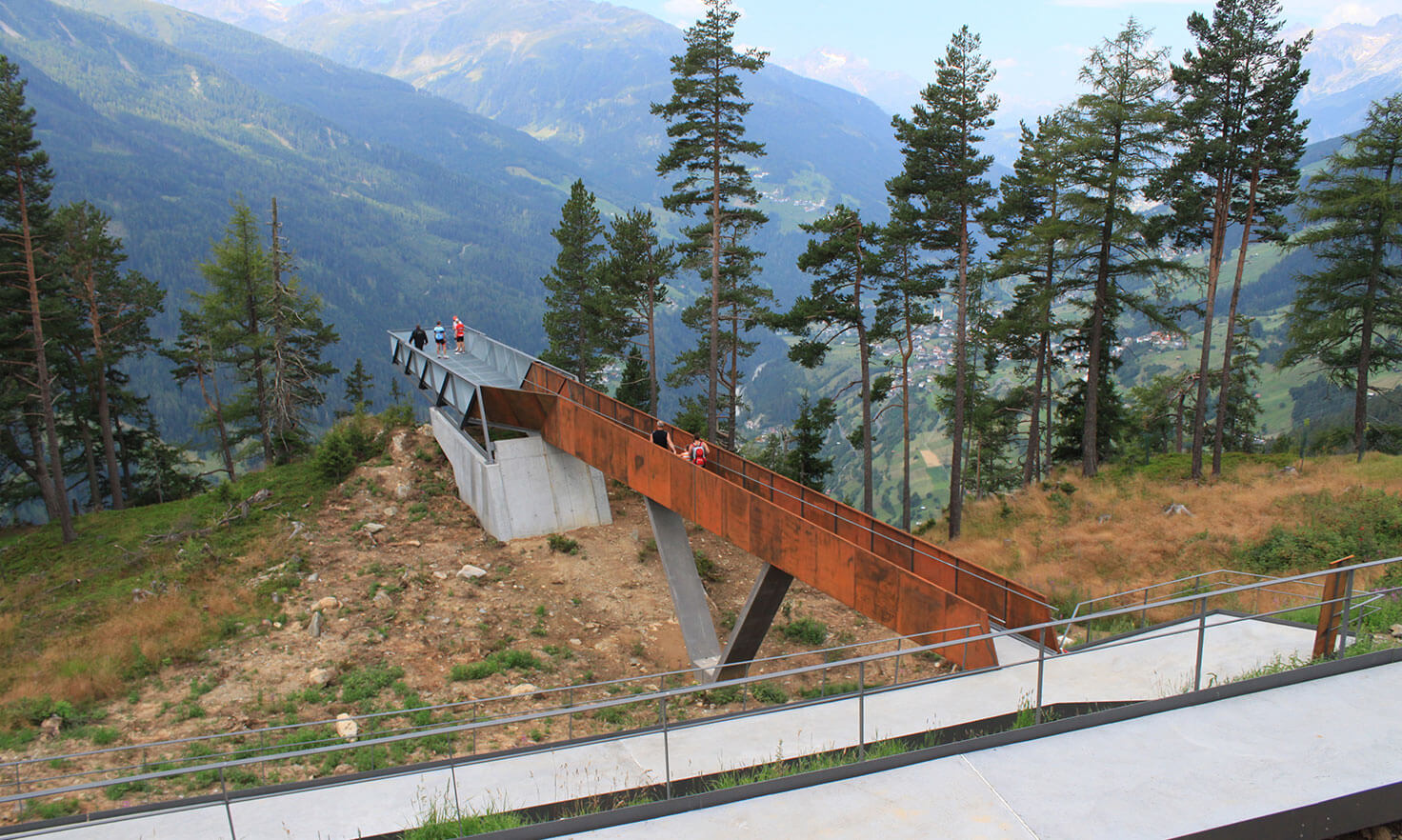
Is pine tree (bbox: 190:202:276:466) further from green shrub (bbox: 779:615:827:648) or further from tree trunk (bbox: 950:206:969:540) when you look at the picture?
Answer: tree trunk (bbox: 950:206:969:540)

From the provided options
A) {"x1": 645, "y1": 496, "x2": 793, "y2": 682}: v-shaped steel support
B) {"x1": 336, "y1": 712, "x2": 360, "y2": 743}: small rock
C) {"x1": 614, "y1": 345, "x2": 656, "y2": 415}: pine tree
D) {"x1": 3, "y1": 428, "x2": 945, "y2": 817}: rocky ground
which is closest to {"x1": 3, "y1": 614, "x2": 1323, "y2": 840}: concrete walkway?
{"x1": 3, "y1": 428, "x2": 945, "y2": 817}: rocky ground

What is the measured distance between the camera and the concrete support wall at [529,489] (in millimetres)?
21719

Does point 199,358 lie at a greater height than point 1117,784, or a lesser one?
lesser

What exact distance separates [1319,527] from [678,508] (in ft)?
48.7

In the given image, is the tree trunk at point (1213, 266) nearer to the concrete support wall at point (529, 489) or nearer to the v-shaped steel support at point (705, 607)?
the v-shaped steel support at point (705, 607)

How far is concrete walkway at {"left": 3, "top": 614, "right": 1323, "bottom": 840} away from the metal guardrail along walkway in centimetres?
119

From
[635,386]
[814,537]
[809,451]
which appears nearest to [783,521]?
[814,537]

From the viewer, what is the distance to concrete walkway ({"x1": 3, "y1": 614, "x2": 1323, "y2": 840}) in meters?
7.37

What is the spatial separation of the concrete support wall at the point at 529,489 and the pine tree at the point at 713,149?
298 inches

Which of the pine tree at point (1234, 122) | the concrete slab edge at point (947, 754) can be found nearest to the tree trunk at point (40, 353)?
the concrete slab edge at point (947, 754)

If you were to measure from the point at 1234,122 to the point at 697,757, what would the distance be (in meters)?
25.9

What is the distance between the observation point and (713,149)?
90.3 feet

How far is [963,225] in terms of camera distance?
26.2 meters

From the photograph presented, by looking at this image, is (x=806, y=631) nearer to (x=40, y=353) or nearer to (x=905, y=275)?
(x=905, y=275)
